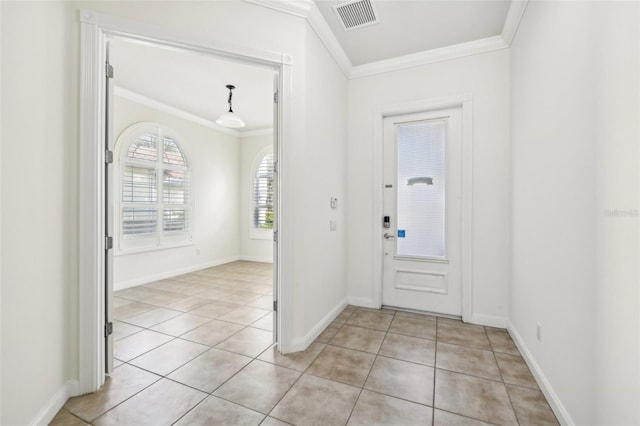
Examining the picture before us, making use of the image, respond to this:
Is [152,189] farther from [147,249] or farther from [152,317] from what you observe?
[152,317]

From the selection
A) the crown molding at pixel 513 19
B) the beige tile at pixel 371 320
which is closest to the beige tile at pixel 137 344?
the beige tile at pixel 371 320

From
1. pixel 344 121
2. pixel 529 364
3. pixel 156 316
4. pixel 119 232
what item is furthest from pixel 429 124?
pixel 119 232

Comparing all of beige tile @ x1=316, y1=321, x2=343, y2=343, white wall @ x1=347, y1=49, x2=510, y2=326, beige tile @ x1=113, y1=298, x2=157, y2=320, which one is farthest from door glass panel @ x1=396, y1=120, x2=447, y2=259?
beige tile @ x1=113, y1=298, x2=157, y2=320

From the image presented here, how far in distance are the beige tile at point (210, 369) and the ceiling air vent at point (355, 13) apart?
10.2 feet

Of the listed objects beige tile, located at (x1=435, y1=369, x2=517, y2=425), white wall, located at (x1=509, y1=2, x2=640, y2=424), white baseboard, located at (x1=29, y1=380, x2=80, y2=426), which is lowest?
beige tile, located at (x1=435, y1=369, x2=517, y2=425)

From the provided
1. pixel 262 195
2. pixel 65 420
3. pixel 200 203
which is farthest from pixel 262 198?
pixel 65 420

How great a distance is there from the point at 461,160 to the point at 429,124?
551 millimetres

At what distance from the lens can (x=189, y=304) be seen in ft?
11.7

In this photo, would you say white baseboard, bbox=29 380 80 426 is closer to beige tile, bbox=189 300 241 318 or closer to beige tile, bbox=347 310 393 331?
beige tile, bbox=189 300 241 318

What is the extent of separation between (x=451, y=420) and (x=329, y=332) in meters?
1.33

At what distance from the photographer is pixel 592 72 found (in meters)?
1.30

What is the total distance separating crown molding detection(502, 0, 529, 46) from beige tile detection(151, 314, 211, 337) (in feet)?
13.6

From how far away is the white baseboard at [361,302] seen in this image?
11.0ft

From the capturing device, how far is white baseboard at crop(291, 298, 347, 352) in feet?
7.75
